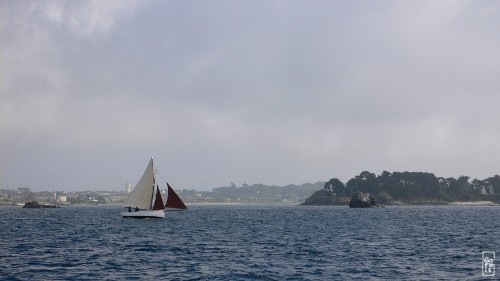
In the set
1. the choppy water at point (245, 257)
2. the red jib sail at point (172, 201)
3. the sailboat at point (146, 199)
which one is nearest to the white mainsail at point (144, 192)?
the sailboat at point (146, 199)

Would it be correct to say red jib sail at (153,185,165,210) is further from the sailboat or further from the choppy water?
the choppy water

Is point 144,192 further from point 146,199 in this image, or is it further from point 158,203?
point 158,203

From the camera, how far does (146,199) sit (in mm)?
107250

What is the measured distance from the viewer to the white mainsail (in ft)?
344

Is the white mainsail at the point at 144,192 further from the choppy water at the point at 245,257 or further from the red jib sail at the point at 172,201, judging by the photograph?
the choppy water at the point at 245,257

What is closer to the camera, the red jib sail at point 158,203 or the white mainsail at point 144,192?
the white mainsail at point 144,192

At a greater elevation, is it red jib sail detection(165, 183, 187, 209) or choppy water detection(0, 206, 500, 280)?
red jib sail detection(165, 183, 187, 209)

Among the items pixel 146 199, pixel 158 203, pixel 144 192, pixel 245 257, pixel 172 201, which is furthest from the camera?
pixel 172 201

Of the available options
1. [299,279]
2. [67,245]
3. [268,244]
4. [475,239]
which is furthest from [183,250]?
[475,239]

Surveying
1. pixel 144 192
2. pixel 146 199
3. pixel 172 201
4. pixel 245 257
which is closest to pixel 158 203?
pixel 146 199

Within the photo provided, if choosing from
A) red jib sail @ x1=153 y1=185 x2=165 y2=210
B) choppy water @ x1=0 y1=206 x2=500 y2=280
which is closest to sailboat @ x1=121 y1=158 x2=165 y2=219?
red jib sail @ x1=153 y1=185 x2=165 y2=210

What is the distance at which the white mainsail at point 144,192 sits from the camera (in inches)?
4131

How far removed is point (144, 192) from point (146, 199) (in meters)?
1.75

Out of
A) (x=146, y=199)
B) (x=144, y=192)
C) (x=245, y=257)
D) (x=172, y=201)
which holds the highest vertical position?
(x=144, y=192)
